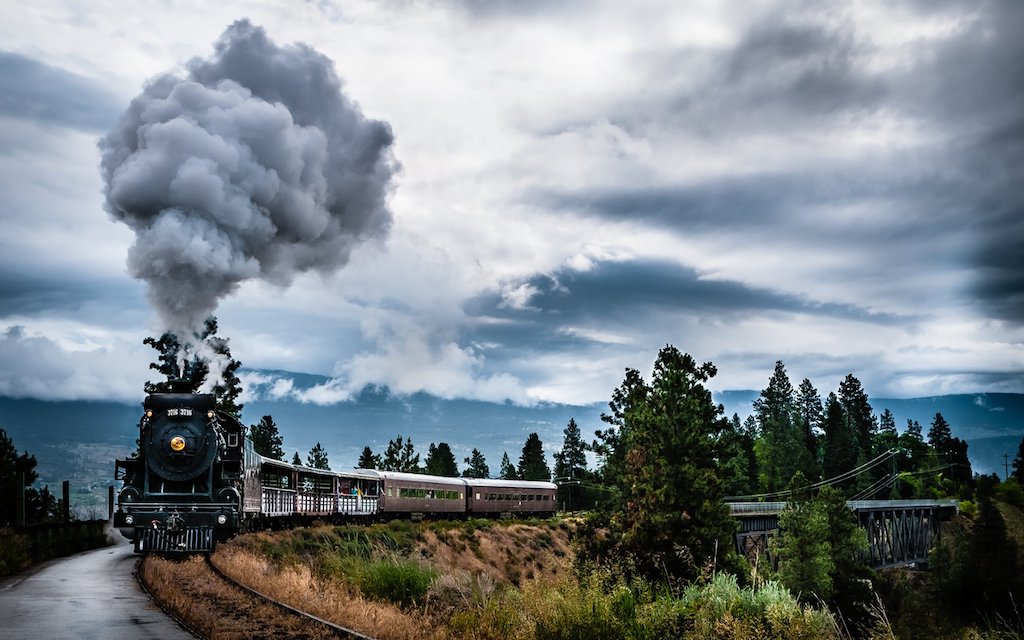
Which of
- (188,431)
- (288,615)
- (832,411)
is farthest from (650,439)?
(832,411)

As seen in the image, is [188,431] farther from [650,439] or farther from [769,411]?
[769,411]

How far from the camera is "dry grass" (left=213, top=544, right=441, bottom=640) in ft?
45.9

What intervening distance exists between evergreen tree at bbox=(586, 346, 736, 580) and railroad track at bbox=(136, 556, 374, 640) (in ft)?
87.9

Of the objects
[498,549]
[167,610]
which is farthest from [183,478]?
[498,549]

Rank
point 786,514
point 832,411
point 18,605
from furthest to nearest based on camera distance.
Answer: point 832,411
point 786,514
point 18,605

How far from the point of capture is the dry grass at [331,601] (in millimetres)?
14000

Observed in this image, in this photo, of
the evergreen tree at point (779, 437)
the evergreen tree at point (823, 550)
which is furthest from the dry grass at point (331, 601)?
the evergreen tree at point (779, 437)

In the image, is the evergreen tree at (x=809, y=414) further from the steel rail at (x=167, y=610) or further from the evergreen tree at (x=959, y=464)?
the steel rail at (x=167, y=610)

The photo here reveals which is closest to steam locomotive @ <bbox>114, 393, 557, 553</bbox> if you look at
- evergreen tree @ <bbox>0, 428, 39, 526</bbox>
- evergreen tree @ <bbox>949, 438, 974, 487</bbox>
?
evergreen tree @ <bbox>0, 428, 39, 526</bbox>

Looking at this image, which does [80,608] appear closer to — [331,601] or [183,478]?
[331,601]

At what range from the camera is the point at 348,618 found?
15.1 meters

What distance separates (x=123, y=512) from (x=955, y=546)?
284 feet

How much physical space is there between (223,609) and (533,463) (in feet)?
433

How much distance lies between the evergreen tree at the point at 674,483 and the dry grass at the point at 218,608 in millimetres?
26735
